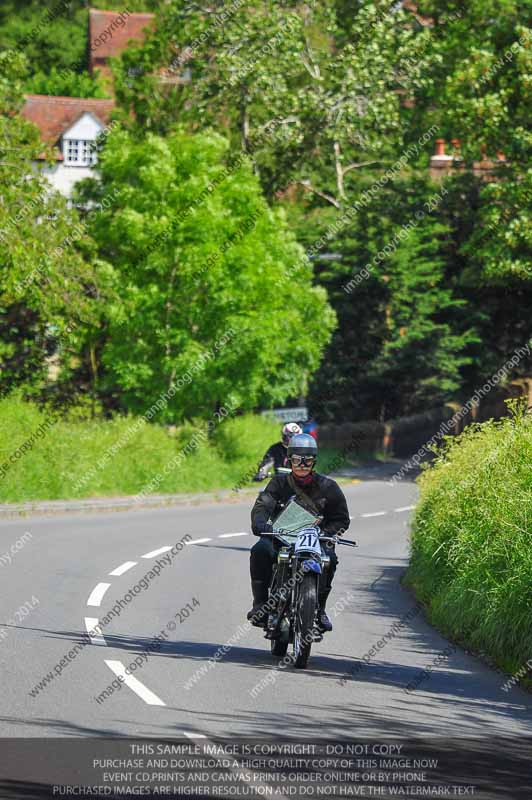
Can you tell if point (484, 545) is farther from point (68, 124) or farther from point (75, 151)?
point (75, 151)

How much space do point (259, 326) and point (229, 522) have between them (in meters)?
9.45

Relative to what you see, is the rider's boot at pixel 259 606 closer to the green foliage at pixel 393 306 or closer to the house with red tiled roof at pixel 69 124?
the green foliage at pixel 393 306

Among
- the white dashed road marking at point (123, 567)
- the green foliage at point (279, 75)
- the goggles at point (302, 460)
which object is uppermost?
the green foliage at point (279, 75)

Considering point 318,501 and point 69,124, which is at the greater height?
point 318,501

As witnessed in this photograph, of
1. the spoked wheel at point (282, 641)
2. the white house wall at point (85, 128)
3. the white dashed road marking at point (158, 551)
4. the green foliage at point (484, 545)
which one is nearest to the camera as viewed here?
the spoked wheel at point (282, 641)

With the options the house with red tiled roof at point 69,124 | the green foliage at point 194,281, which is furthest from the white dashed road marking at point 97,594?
the house with red tiled roof at point 69,124

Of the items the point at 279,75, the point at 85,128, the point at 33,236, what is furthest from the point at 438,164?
the point at 33,236

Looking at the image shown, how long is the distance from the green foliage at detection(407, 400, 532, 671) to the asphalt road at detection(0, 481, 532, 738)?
0.32 metres

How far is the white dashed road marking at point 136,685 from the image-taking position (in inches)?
384

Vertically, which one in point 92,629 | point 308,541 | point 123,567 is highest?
point 308,541

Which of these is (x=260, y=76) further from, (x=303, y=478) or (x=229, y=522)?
(x=303, y=478)

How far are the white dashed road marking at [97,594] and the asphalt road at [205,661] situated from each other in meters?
0.03

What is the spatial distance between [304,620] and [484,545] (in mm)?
2919

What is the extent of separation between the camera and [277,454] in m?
18.1
